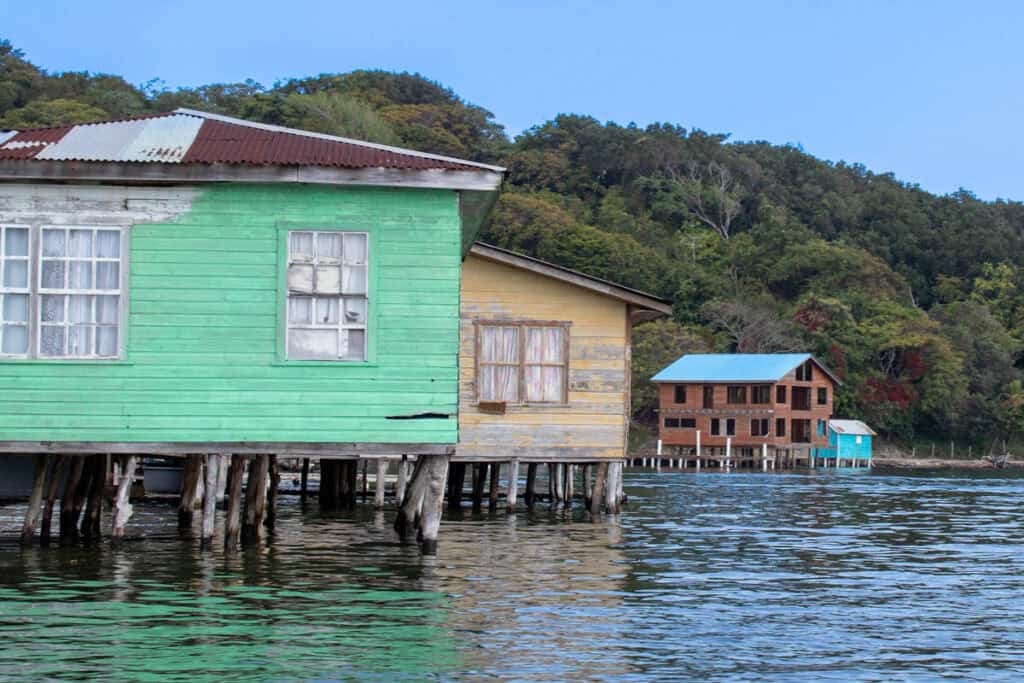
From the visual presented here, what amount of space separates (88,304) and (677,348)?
3123 inches

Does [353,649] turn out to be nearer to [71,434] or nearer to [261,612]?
[261,612]

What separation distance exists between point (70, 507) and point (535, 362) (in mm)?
10456

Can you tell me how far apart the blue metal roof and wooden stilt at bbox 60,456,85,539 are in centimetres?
6118

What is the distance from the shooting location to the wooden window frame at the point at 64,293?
58.4 ft

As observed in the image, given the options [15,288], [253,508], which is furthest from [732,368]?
[15,288]

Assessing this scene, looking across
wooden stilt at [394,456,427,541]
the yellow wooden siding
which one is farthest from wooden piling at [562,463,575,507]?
wooden stilt at [394,456,427,541]

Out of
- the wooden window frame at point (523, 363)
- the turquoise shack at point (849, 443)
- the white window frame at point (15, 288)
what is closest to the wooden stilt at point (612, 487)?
the wooden window frame at point (523, 363)

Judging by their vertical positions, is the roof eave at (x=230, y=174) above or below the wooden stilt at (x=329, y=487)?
above

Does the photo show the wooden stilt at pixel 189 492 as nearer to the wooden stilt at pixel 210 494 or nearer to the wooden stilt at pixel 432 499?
the wooden stilt at pixel 210 494

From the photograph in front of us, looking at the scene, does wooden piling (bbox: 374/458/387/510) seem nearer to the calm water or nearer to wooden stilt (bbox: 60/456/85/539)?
the calm water

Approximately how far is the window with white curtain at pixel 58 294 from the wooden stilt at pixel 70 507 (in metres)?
4.76

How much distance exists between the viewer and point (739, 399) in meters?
83.1

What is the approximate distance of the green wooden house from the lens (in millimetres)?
17828

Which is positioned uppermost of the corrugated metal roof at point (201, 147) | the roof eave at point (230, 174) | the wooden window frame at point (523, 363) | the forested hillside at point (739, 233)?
the forested hillside at point (739, 233)
